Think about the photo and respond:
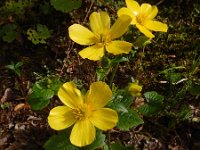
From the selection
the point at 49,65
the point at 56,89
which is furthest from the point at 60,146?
the point at 49,65

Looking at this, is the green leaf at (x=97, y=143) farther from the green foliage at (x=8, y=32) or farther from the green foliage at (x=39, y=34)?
the green foliage at (x=8, y=32)

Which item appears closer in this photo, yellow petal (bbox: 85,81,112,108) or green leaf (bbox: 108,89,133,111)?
yellow petal (bbox: 85,81,112,108)

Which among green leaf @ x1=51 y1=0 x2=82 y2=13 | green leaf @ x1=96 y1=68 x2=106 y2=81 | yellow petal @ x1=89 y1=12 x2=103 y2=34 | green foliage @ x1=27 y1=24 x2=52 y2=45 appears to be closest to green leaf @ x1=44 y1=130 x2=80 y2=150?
green leaf @ x1=96 y1=68 x2=106 y2=81

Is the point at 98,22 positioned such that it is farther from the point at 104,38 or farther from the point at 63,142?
the point at 63,142

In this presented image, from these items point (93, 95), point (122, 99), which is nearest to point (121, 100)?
point (122, 99)

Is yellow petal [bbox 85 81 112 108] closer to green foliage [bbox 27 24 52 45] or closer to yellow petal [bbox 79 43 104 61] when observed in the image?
yellow petal [bbox 79 43 104 61]

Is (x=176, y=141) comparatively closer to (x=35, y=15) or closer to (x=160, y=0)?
(x=160, y=0)
